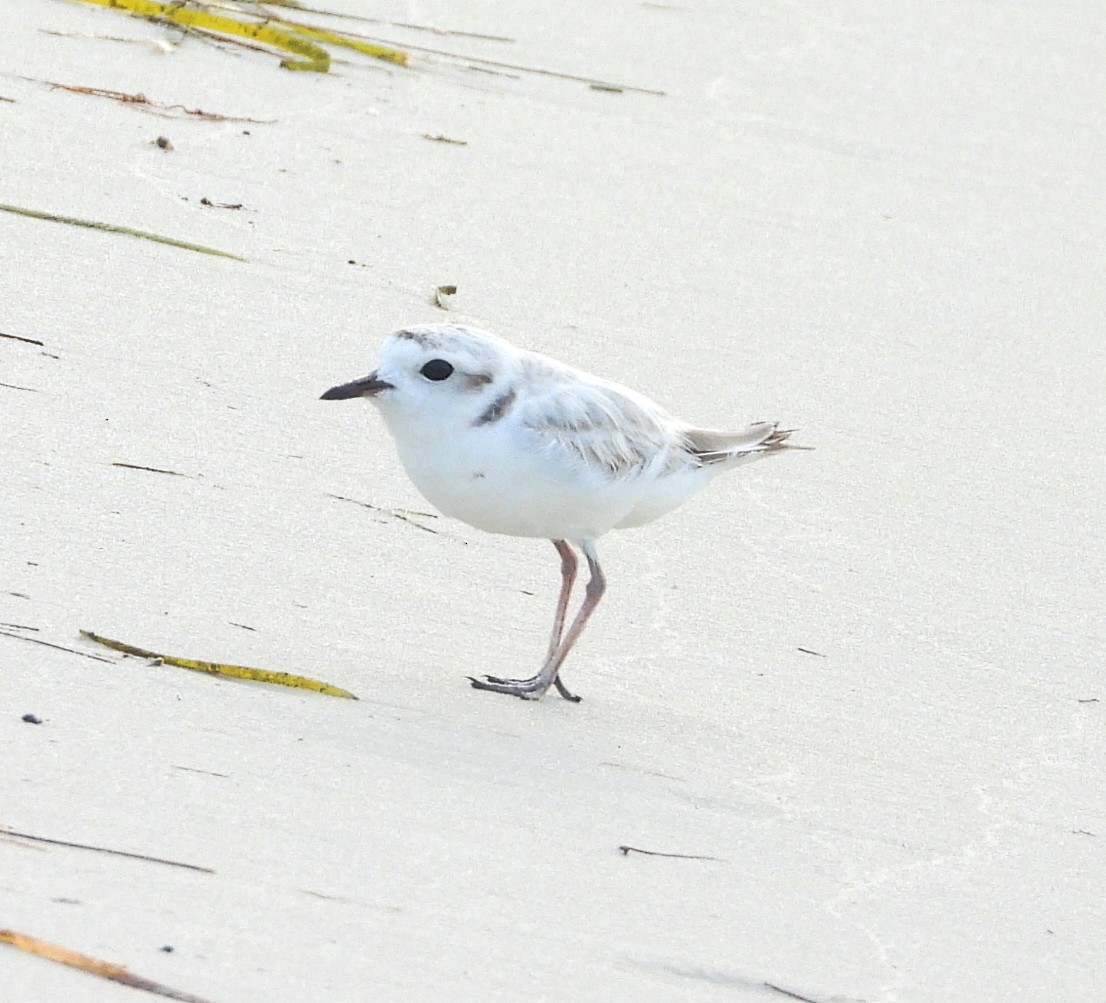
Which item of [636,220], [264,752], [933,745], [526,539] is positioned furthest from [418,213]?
[264,752]

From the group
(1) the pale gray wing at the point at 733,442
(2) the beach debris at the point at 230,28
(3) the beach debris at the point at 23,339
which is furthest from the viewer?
(2) the beach debris at the point at 230,28

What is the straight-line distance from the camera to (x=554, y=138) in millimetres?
7949

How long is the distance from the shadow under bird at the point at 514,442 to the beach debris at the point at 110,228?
183 cm

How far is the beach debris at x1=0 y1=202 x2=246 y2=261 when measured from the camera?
5.91 meters

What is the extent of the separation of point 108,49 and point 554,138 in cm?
174

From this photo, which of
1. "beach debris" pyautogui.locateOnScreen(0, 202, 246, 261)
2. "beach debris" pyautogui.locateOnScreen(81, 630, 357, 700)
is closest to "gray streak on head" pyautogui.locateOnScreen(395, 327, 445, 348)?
"beach debris" pyautogui.locateOnScreen(81, 630, 357, 700)

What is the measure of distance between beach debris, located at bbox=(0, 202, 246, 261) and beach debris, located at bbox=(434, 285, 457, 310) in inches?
24.2

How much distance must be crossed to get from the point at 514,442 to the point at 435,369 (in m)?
0.23

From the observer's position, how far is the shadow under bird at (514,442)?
420cm

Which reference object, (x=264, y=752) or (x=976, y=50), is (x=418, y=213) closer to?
(x=264, y=752)

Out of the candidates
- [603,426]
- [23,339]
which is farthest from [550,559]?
[23,339]

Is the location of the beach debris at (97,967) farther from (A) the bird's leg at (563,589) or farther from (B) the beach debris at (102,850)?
(A) the bird's leg at (563,589)

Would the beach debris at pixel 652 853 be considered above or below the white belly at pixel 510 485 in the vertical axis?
below

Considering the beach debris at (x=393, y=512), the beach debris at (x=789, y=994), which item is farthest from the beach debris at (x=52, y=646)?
the beach debris at (x=789, y=994)
